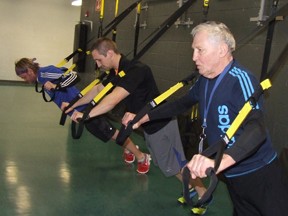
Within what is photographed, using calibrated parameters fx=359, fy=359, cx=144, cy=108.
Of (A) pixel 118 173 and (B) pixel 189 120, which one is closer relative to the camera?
(A) pixel 118 173

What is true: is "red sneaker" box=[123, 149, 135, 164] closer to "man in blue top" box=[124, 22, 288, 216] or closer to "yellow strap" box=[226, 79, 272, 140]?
"man in blue top" box=[124, 22, 288, 216]

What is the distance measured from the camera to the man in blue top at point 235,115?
1.64 metres

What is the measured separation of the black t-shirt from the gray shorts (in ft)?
0.20

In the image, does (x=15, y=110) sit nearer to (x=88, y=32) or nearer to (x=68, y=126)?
(x=68, y=126)

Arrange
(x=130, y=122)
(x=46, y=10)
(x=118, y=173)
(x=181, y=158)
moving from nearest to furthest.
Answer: (x=130, y=122), (x=181, y=158), (x=118, y=173), (x=46, y=10)

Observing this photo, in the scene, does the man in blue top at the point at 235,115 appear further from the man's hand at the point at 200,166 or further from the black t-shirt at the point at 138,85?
the black t-shirt at the point at 138,85

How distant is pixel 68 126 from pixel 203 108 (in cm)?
446

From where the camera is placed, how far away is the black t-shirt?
2.99 metres

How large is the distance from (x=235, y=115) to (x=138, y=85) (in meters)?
1.57

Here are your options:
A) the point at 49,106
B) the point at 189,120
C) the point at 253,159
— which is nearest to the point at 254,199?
the point at 253,159

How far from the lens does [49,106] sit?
7.77m

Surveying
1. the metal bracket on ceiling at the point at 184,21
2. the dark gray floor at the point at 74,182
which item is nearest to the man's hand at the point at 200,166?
the dark gray floor at the point at 74,182

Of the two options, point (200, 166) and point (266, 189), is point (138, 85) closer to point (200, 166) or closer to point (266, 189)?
point (266, 189)

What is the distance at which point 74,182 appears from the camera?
3637 mm
